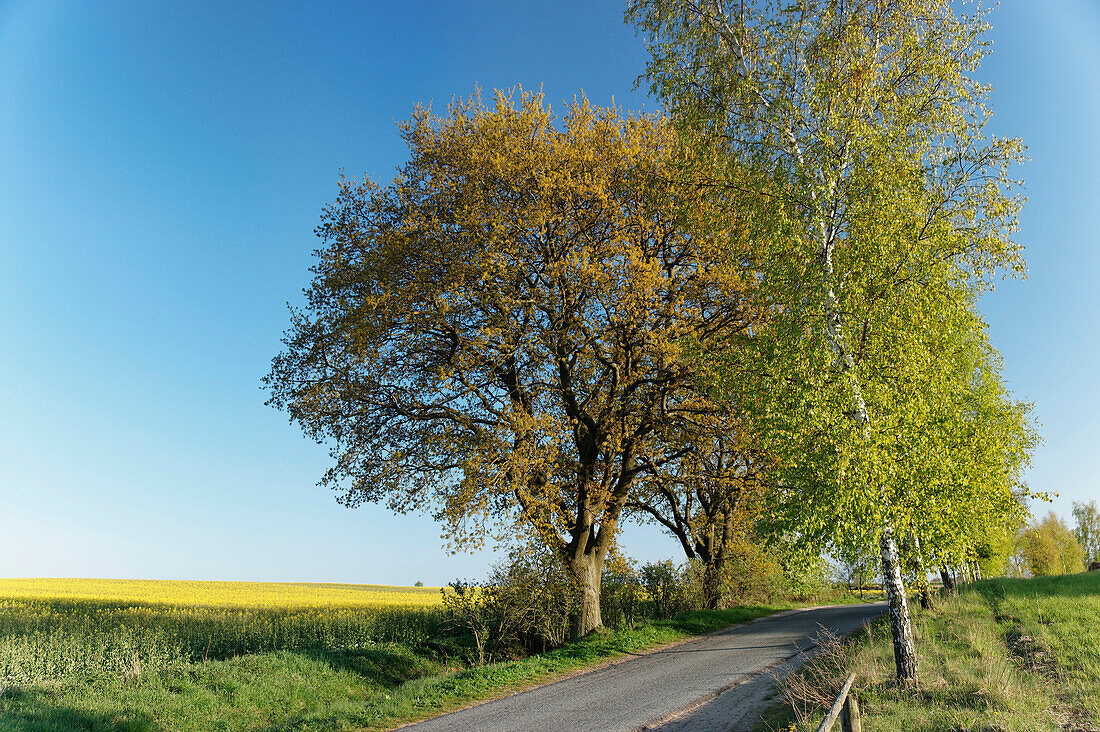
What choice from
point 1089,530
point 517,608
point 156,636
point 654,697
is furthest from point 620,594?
point 1089,530

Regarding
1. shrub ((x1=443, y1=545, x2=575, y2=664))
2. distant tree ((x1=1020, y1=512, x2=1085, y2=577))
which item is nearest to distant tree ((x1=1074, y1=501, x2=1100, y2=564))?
distant tree ((x1=1020, y1=512, x2=1085, y2=577))

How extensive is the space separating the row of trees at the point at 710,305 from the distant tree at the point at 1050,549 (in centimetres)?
4987

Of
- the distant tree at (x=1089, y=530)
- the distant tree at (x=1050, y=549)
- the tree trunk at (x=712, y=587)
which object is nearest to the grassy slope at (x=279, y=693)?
the tree trunk at (x=712, y=587)

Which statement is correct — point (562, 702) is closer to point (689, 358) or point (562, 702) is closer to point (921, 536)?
point (921, 536)

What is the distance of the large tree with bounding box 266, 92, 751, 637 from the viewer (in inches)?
651

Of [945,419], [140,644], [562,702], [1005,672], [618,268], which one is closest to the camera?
[1005,672]

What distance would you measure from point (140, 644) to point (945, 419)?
19197mm

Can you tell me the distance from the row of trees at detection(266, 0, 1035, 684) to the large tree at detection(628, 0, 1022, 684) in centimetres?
5

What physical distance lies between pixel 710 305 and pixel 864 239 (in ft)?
25.4

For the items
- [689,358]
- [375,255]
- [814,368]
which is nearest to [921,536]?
[814,368]

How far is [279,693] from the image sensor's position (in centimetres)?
1309

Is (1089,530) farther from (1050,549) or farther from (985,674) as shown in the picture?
(985,674)

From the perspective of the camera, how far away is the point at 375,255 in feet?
56.1

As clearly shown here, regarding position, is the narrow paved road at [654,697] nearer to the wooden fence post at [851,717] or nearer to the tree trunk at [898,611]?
the tree trunk at [898,611]
